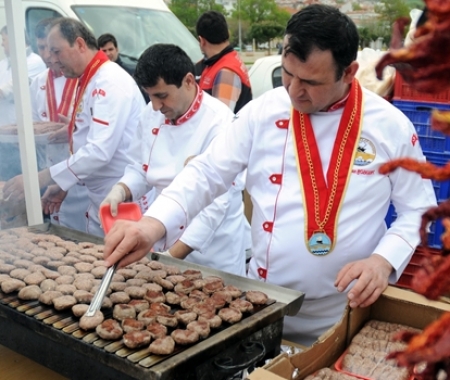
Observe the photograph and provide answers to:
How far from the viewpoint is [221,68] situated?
488 cm

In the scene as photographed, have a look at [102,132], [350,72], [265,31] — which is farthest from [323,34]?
[265,31]

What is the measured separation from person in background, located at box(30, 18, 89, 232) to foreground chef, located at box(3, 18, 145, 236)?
0.63 feet

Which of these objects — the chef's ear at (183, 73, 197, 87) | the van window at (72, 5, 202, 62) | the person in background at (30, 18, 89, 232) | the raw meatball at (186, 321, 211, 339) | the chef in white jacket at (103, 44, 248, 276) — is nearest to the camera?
the raw meatball at (186, 321, 211, 339)

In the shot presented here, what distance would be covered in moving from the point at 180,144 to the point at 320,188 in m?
1.05

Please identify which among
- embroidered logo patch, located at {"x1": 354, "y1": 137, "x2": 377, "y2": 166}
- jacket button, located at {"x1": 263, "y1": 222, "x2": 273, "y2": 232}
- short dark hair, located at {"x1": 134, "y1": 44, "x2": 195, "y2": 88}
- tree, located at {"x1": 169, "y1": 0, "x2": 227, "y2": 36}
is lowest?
jacket button, located at {"x1": 263, "y1": 222, "x2": 273, "y2": 232}

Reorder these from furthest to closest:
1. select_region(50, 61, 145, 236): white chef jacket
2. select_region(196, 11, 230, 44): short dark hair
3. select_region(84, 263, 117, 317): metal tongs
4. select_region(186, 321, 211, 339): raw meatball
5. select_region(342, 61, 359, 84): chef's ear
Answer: select_region(196, 11, 230, 44): short dark hair, select_region(50, 61, 145, 236): white chef jacket, select_region(342, 61, 359, 84): chef's ear, select_region(84, 263, 117, 317): metal tongs, select_region(186, 321, 211, 339): raw meatball

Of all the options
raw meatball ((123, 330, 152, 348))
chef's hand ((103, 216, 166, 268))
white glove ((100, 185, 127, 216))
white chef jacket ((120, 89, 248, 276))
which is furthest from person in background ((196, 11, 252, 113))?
raw meatball ((123, 330, 152, 348))

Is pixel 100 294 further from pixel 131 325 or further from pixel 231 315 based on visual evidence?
pixel 231 315

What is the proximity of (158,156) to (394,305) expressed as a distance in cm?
151

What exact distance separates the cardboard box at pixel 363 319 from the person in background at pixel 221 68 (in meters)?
3.12

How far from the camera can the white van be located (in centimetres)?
603

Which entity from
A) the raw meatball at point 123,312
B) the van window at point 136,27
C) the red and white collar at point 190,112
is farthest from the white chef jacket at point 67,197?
the raw meatball at point 123,312

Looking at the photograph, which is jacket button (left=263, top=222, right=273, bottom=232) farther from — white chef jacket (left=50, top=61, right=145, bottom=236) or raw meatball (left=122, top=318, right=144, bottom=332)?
white chef jacket (left=50, top=61, right=145, bottom=236)

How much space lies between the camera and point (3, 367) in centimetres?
205
